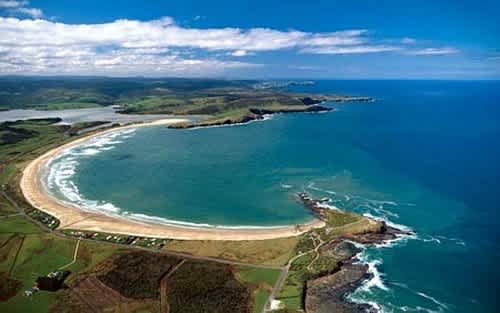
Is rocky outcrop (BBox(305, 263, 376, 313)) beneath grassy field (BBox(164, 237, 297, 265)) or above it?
beneath

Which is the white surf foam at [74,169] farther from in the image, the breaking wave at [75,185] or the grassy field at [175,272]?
the grassy field at [175,272]

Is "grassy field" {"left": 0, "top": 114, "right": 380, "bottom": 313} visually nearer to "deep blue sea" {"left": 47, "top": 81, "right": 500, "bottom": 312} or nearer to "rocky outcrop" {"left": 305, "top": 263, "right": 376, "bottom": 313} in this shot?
"rocky outcrop" {"left": 305, "top": 263, "right": 376, "bottom": 313}

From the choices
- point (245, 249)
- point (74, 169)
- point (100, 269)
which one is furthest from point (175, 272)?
point (74, 169)

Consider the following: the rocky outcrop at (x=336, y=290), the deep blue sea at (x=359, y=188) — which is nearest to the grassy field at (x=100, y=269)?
the rocky outcrop at (x=336, y=290)

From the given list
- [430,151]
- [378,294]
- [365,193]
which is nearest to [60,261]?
[378,294]

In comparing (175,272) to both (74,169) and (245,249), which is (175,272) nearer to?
(245,249)

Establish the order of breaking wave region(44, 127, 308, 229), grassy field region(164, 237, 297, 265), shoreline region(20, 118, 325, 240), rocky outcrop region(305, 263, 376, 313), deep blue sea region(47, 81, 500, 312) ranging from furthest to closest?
1. breaking wave region(44, 127, 308, 229)
2. shoreline region(20, 118, 325, 240)
3. grassy field region(164, 237, 297, 265)
4. deep blue sea region(47, 81, 500, 312)
5. rocky outcrop region(305, 263, 376, 313)

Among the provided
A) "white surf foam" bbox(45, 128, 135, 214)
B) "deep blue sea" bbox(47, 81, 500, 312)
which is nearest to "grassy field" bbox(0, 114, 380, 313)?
"deep blue sea" bbox(47, 81, 500, 312)

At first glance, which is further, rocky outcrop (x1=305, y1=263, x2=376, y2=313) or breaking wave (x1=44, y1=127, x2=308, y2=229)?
breaking wave (x1=44, y1=127, x2=308, y2=229)
